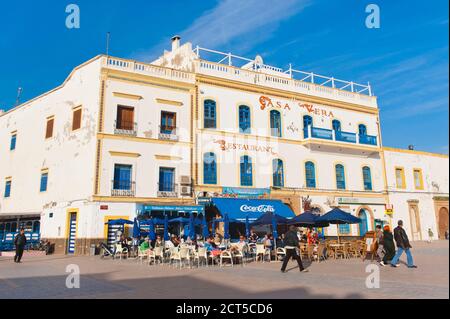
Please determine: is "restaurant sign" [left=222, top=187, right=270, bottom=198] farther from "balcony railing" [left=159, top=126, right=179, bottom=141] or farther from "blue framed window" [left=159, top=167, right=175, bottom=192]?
"balcony railing" [left=159, top=126, right=179, bottom=141]

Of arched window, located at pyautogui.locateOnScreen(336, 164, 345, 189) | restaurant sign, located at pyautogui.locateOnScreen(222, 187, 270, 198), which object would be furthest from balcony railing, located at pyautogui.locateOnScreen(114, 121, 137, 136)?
arched window, located at pyautogui.locateOnScreen(336, 164, 345, 189)

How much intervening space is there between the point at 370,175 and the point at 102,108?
20.8 m

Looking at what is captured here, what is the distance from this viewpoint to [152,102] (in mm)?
24422

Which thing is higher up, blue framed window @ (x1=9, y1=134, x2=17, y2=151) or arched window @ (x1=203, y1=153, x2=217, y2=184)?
blue framed window @ (x1=9, y1=134, x2=17, y2=151)

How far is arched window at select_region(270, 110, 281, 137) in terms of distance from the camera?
28.0 m

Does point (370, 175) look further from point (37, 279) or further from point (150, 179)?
point (37, 279)

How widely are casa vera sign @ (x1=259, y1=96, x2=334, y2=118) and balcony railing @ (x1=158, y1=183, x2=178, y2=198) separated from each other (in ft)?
28.0

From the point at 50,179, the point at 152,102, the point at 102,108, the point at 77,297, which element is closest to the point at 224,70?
the point at 152,102

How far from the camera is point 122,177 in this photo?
22.9m

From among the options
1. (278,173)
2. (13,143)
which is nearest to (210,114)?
(278,173)

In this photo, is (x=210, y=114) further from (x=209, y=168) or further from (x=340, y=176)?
(x=340, y=176)

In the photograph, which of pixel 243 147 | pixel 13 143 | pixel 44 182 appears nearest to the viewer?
pixel 243 147

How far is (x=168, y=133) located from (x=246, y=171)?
563 cm

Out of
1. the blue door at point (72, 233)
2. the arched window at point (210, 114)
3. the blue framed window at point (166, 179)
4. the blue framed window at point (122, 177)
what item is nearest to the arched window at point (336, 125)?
the arched window at point (210, 114)
